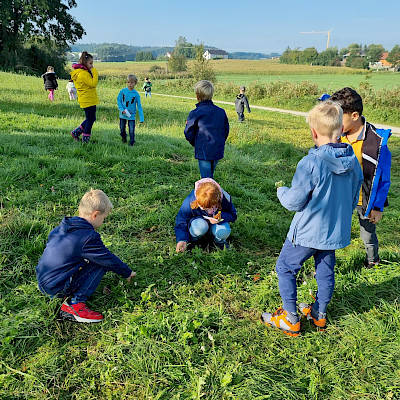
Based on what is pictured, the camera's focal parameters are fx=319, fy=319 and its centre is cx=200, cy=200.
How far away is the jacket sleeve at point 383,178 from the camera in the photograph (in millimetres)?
3010

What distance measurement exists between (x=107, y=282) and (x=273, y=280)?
5.39 ft

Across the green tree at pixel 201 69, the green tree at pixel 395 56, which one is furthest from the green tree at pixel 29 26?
the green tree at pixel 395 56

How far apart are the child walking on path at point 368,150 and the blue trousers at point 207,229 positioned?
1.46 meters

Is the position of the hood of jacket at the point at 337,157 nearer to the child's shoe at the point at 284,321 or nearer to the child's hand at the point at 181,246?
the child's shoe at the point at 284,321

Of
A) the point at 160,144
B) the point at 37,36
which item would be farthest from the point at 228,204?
the point at 37,36

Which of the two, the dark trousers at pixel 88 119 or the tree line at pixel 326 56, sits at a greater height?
the tree line at pixel 326 56

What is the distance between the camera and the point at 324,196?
2.27 m

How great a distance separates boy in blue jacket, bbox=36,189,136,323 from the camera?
2598 millimetres

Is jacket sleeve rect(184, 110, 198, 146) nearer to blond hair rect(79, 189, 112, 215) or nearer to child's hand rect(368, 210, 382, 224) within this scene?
blond hair rect(79, 189, 112, 215)

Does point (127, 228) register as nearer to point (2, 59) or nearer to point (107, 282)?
point (107, 282)

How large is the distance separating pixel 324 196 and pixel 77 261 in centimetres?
201

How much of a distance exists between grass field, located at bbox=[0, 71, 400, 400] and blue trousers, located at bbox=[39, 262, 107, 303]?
Result: 117 mm

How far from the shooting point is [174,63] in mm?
51938

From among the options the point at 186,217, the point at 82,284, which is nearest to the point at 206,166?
the point at 186,217
